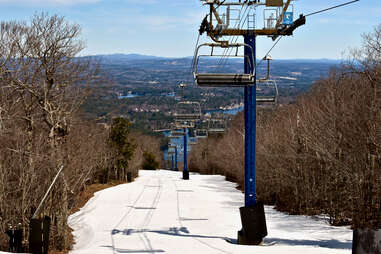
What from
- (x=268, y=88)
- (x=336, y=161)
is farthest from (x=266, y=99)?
(x=336, y=161)

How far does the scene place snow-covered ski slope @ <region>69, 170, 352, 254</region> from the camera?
12.3 metres

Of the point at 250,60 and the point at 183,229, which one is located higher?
the point at 250,60

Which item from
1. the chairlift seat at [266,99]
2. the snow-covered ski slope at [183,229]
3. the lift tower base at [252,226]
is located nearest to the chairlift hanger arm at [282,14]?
the lift tower base at [252,226]

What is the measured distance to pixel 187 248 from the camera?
12.2m

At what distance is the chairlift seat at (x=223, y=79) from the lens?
1161 cm

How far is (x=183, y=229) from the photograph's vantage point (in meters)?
16.6

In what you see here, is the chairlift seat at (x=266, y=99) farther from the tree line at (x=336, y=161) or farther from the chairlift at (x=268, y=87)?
the tree line at (x=336, y=161)

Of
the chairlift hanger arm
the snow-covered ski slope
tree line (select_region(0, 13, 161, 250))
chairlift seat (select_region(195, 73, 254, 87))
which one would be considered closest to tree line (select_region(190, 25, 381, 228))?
the snow-covered ski slope

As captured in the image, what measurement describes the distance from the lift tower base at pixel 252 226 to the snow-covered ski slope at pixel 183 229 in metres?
0.39

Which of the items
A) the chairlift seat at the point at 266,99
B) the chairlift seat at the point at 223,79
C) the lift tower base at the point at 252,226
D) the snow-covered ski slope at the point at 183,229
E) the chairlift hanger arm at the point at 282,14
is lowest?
the snow-covered ski slope at the point at 183,229

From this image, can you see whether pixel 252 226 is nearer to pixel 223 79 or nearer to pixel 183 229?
pixel 183 229

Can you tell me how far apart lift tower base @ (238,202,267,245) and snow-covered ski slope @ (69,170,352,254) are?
0.39 m

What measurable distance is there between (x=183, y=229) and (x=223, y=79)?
22.6ft

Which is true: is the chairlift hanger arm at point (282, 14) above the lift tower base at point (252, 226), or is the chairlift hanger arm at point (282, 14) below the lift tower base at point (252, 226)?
above
